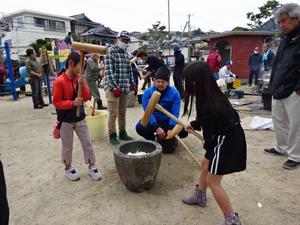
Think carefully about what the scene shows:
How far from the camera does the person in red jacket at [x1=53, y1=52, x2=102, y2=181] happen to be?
2955 millimetres

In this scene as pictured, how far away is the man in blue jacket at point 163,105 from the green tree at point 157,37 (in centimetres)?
3205

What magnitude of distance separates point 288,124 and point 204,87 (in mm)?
2279

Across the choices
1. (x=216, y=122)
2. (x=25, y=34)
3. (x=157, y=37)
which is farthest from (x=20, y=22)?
(x=216, y=122)

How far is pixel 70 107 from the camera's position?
2.97 metres

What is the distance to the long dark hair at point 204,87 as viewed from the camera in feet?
6.64

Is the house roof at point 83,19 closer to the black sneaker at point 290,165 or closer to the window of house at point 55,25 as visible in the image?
the window of house at point 55,25

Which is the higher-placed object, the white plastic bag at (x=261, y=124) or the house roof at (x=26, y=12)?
the house roof at (x=26, y=12)

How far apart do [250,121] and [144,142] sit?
3334 mm

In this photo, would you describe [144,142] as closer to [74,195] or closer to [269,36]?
[74,195]

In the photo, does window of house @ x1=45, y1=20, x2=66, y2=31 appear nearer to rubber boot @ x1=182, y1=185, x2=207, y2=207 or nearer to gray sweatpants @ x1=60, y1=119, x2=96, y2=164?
gray sweatpants @ x1=60, y1=119, x2=96, y2=164

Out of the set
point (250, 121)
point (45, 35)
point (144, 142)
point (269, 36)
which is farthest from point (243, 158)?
point (45, 35)

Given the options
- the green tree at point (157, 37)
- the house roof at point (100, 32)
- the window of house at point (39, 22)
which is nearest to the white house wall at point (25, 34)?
the window of house at point (39, 22)

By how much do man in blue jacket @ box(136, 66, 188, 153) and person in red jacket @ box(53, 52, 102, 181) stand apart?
3.26ft

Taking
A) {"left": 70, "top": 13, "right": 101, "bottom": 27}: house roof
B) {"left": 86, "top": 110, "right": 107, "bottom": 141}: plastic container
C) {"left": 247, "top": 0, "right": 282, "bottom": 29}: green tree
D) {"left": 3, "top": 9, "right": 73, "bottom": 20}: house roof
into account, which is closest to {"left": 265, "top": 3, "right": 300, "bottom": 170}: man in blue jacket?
{"left": 86, "top": 110, "right": 107, "bottom": 141}: plastic container
